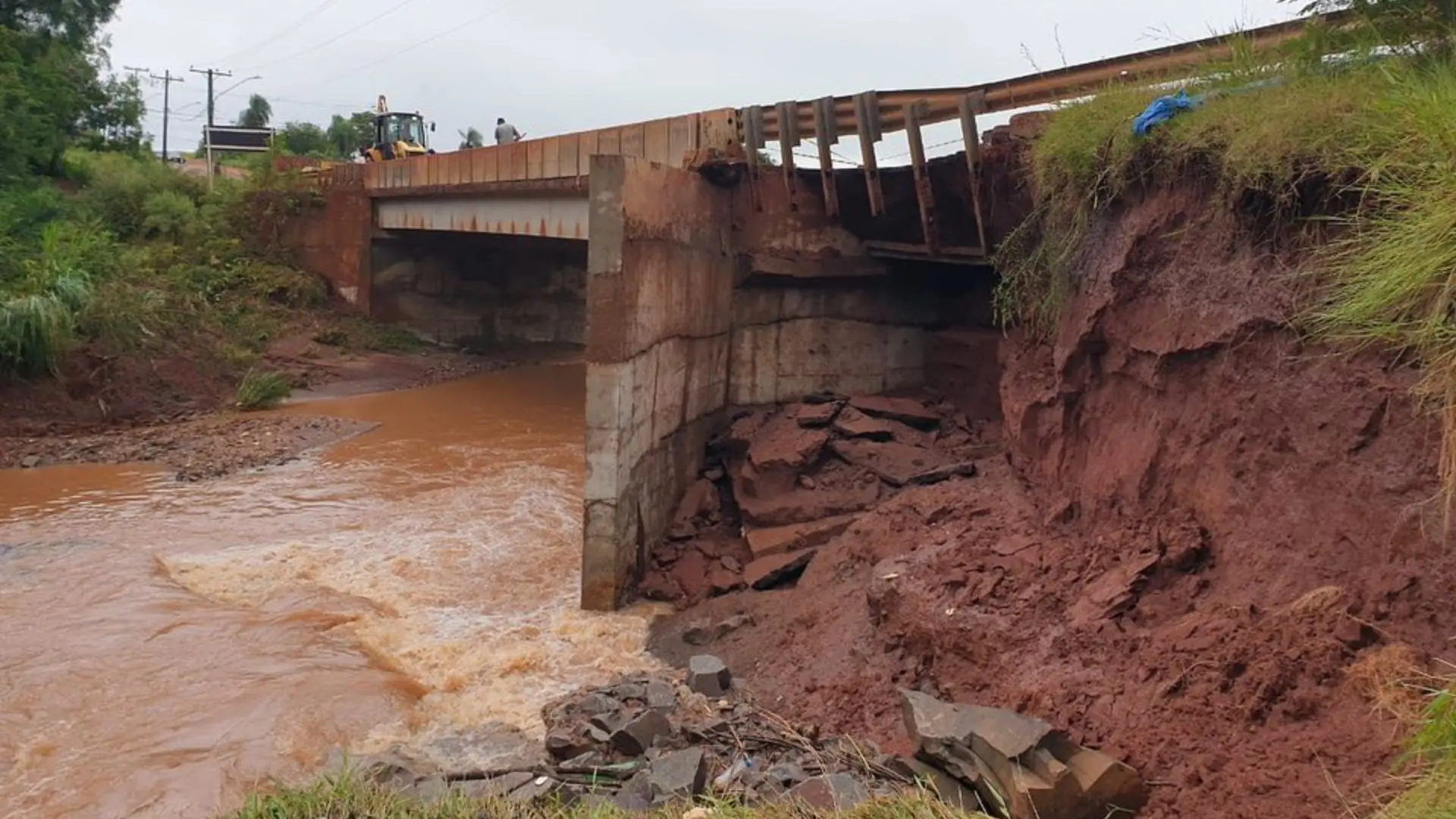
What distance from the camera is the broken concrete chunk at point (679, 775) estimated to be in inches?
211

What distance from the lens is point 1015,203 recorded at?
10133 mm

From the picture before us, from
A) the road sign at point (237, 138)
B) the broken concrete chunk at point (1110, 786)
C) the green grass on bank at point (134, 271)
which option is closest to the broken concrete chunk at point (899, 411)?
the broken concrete chunk at point (1110, 786)

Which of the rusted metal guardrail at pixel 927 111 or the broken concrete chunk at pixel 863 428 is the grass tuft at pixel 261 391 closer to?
the rusted metal guardrail at pixel 927 111

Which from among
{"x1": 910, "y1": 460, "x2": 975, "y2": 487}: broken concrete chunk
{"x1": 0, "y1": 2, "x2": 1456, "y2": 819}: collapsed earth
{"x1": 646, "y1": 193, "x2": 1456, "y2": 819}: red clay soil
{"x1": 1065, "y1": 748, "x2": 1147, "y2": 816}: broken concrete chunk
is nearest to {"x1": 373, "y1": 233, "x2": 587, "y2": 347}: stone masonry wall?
{"x1": 0, "y1": 2, "x2": 1456, "y2": 819}: collapsed earth

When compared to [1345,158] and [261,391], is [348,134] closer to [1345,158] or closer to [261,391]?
[261,391]

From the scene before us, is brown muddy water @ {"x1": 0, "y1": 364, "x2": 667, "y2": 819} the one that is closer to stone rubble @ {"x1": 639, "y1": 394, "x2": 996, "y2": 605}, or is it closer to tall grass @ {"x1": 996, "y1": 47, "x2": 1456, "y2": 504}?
stone rubble @ {"x1": 639, "y1": 394, "x2": 996, "y2": 605}

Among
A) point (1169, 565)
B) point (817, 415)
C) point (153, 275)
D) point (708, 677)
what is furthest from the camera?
point (153, 275)

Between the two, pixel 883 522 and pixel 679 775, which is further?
pixel 883 522

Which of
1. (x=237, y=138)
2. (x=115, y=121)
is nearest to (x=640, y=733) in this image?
(x=115, y=121)

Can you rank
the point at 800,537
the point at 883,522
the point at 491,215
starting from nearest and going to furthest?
the point at 883,522 → the point at 800,537 → the point at 491,215

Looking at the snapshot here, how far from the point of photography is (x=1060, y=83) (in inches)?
366

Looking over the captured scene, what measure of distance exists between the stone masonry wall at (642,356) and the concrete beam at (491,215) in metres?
4.22

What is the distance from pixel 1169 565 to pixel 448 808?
162 inches

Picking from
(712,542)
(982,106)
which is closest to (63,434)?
(712,542)
